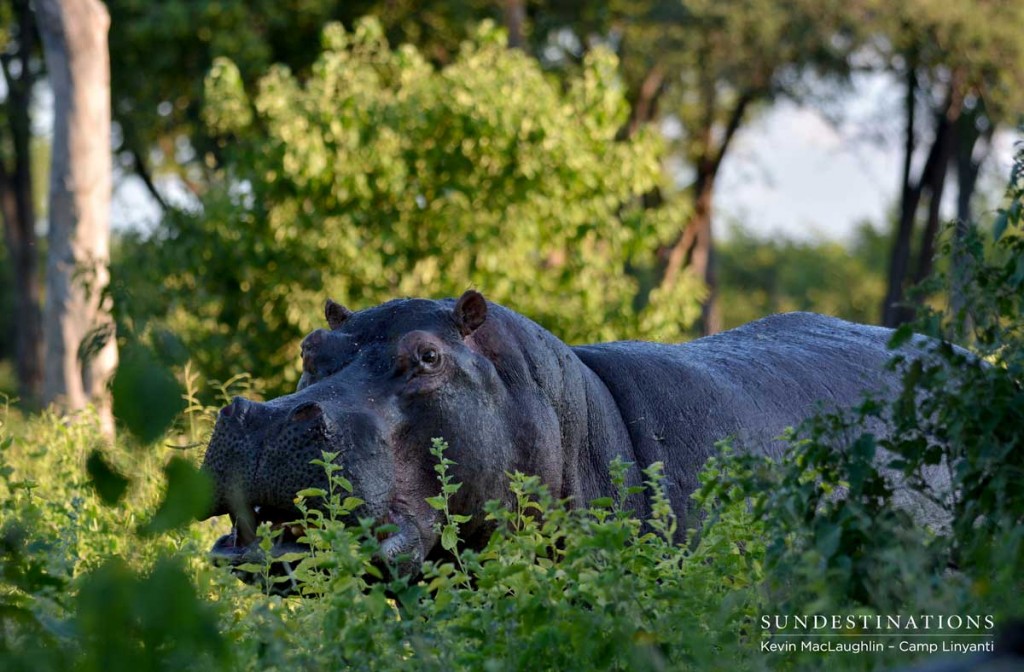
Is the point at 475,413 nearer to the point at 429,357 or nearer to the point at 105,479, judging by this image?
the point at 429,357

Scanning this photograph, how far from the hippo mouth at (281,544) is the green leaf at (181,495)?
2.12 metres

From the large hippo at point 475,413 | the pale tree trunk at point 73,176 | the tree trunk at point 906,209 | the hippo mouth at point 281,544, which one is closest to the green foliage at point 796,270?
the tree trunk at point 906,209

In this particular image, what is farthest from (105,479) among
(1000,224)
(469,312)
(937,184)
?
(937,184)

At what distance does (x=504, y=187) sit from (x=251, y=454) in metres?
8.63

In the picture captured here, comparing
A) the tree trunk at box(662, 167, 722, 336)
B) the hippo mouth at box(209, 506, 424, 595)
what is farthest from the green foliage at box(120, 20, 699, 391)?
the tree trunk at box(662, 167, 722, 336)

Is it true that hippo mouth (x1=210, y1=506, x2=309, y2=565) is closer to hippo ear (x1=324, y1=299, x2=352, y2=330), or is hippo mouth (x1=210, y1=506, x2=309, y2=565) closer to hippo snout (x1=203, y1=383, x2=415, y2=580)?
hippo snout (x1=203, y1=383, x2=415, y2=580)

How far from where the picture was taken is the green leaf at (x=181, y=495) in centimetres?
221

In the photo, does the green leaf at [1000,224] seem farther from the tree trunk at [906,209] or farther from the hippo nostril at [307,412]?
the tree trunk at [906,209]

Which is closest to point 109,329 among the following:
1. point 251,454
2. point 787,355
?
point 251,454

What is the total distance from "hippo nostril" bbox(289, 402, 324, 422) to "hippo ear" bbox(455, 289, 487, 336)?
0.72 metres

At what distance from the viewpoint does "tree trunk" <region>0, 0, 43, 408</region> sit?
21703mm

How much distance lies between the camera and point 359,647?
3404 millimetres

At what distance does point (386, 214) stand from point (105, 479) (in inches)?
420

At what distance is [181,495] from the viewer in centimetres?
222
